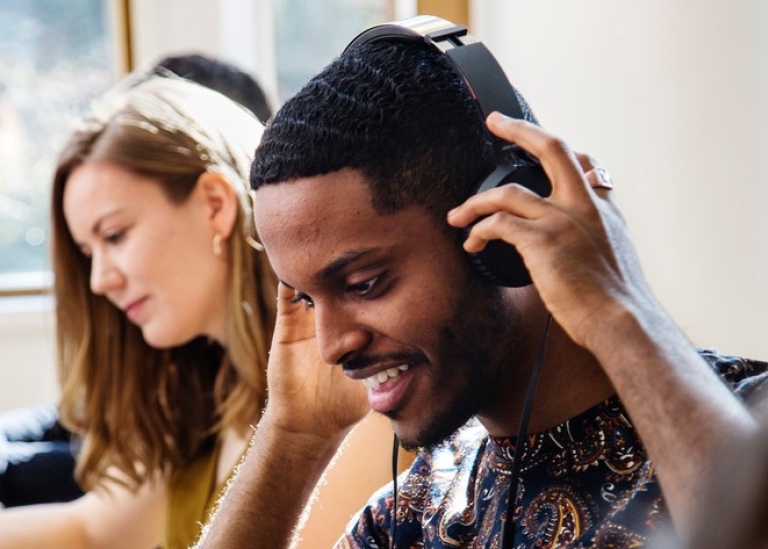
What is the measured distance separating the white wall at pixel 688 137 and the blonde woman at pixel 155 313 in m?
0.55

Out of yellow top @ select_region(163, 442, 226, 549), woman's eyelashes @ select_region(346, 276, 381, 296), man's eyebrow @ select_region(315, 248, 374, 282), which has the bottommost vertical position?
yellow top @ select_region(163, 442, 226, 549)

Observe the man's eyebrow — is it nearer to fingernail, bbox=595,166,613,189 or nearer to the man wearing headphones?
the man wearing headphones

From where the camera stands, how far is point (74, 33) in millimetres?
3242

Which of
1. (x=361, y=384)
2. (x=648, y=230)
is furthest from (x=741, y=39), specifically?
(x=361, y=384)

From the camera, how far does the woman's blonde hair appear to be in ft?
5.08

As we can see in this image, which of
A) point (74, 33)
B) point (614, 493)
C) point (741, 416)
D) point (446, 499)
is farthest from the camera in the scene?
point (74, 33)

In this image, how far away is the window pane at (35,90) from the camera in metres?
3.24

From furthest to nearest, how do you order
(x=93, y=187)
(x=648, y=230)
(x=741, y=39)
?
1. (x=93, y=187)
2. (x=648, y=230)
3. (x=741, y=39)

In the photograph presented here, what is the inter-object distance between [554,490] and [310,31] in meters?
2.55

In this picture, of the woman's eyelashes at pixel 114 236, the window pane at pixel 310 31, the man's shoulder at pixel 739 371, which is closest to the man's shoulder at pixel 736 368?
the man's shoulder at pixel 739 371

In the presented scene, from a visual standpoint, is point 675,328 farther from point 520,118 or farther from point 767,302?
point 767,302

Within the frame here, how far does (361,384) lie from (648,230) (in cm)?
63

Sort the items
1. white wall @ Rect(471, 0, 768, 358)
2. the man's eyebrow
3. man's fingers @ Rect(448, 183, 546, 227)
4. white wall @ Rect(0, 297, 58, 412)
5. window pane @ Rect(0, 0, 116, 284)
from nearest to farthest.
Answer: man's fingers @ Rect(448, 183, 546, 227) → the man's eyebrow → white wall @ Rect(471, 0, 768, 358) → white wall @ Rect(0, 297, 58, 412) → window pane @ Rect(0, 0, 116, 284)

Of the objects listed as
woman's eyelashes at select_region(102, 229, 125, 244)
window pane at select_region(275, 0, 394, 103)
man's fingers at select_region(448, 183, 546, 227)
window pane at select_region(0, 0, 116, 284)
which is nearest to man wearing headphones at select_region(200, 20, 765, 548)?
man's fingers at select_region(448, 183, 546, 227)
